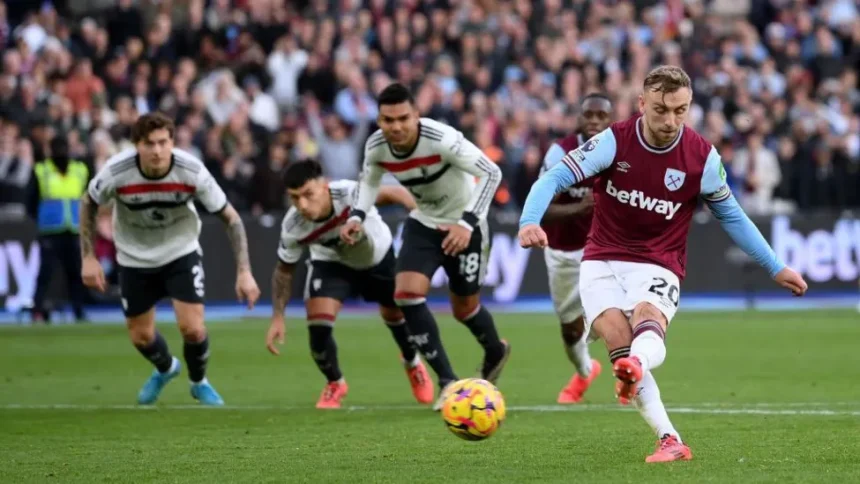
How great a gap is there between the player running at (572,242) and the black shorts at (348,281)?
127cm

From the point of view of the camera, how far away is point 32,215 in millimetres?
20484

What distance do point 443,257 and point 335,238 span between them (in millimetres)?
937

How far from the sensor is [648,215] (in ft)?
27.6

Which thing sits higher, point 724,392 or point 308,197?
point 308,197

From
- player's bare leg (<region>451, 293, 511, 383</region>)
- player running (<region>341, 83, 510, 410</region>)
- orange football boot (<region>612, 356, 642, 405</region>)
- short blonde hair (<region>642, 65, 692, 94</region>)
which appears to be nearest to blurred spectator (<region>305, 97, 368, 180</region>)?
player's bare leg (<region>451, 293, 511, 383</region>)

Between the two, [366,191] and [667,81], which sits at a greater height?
[667,81]

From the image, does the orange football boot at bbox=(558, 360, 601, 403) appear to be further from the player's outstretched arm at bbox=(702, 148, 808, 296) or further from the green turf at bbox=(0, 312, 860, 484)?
the player's outstretched arm at bbox=(702, 148, 808, 296)

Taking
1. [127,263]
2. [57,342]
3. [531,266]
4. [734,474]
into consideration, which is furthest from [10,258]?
[734,474]

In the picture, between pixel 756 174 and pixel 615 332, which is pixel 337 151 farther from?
pixel 615 332

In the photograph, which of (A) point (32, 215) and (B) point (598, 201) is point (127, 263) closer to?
(B) point (598, 201)

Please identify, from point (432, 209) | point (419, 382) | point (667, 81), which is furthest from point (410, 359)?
point (667, 81)

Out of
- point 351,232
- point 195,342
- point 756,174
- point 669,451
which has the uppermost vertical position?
point 351,232

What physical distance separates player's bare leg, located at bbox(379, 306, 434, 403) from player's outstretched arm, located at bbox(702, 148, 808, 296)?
13.0ft

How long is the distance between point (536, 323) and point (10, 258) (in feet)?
22.9
